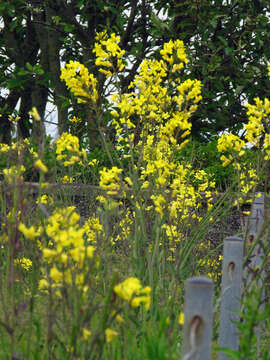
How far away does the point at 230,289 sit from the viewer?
7.32 ft

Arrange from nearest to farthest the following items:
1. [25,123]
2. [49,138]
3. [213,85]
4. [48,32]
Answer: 1. [49,138]
2. [213,85]
3. [48,32]
4. [25,123]

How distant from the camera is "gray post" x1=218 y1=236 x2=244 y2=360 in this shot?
220 centimetres

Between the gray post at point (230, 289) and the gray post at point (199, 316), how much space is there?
684 mm

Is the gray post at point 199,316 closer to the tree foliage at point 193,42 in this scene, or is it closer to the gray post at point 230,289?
the gray post at point 230,289

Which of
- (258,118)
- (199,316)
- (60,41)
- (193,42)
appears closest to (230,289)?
(199,316)

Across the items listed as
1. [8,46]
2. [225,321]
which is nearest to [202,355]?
[225,321]

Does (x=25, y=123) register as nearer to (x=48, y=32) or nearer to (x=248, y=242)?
(x=48, y=32)

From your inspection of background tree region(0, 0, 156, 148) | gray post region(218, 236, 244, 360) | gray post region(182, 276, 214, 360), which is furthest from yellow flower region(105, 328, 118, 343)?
background tree region(0, 0, 156, 148)

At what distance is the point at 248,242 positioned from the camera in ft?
9.18

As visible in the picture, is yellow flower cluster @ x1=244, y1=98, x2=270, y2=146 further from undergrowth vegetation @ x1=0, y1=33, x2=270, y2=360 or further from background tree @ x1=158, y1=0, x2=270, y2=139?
background tree @ x1=158, y1=0, x2=270, y2=139

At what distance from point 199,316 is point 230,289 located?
0.75m

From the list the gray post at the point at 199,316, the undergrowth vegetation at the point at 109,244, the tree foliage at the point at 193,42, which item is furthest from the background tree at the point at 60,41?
the gray post at the point at 199,316

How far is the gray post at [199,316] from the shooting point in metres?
1.51

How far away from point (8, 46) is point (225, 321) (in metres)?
7.95
